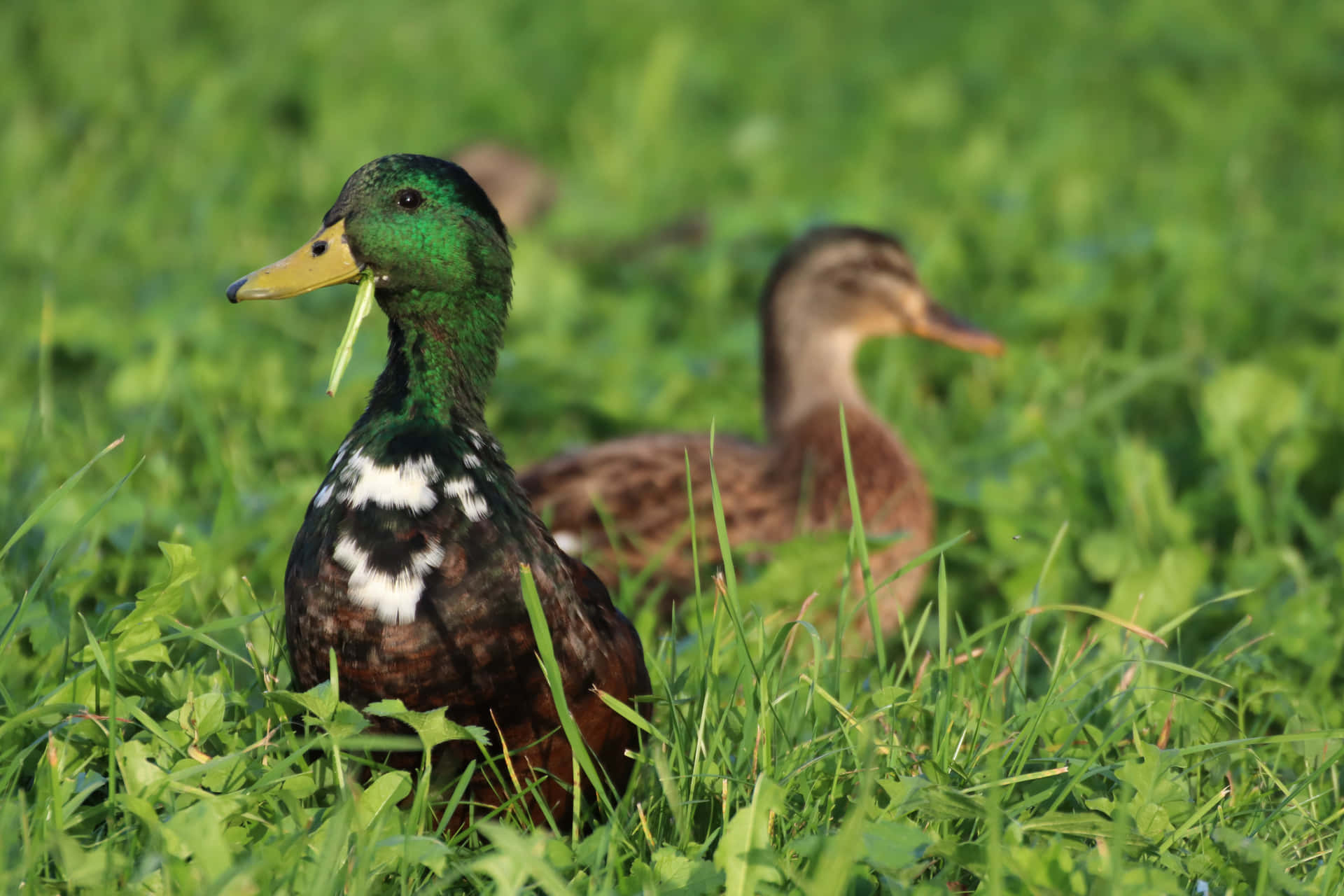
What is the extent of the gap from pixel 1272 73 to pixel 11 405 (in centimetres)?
743

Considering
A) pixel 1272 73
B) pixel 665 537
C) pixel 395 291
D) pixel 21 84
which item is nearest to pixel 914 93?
pixel 1272 73

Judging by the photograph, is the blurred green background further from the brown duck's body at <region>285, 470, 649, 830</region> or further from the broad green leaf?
the broad green leaf

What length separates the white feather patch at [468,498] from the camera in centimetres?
228

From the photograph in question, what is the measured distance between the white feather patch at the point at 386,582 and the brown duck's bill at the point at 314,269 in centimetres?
44

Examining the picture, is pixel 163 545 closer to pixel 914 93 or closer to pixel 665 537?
pixel 665 537

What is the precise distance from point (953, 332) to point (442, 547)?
273cm

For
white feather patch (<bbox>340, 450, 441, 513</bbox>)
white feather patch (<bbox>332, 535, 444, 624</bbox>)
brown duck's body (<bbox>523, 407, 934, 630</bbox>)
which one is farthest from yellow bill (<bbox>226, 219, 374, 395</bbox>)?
brown duck's body (<bbox>523, 407, 934, 630</bbox>)

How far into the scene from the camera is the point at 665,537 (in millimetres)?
3678

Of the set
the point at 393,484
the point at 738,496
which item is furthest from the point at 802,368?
the point at 393,484

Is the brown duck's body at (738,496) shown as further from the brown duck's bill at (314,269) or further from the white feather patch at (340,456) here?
the brown duck's bill at (314,269)

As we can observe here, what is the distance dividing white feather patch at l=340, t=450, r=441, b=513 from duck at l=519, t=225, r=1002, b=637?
1.09 metres

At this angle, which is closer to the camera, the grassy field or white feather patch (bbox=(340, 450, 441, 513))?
the grassy field

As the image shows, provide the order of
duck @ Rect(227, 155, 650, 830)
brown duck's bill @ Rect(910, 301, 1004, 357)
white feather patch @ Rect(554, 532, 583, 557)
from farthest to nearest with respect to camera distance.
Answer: brown duck's bill @ Rect(910, 301, 1004, 357), white feather patch @ Rect(554, 532, 583, 557), duck @ Rect(227, 155, 650, 830)

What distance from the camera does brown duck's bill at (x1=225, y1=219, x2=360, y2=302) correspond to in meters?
2.35
